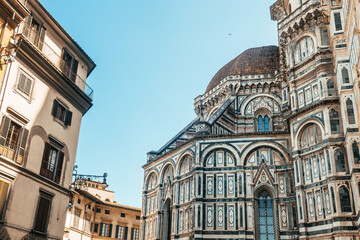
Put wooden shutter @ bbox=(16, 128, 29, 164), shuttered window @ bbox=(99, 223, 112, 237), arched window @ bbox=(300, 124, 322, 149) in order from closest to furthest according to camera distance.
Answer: wooden shutter @ bbox=(16, 128, 29, 164) → arched window @ bbox=(300, 124, 322, 149) → shuttered window @ bbox=(99, 223, 112, 237)

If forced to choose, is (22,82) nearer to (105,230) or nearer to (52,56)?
(52,56)

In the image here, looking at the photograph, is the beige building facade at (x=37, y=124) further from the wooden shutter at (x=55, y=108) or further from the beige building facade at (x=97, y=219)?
the beige building facade at (x=97, y=219)

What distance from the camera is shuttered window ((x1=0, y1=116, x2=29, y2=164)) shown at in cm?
1773

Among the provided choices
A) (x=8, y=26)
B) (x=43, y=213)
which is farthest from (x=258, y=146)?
(x=8, y=26)

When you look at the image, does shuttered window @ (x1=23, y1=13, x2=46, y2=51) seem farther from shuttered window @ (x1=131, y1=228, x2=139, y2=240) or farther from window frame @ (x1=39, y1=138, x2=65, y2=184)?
shuttered window @ (x1=131, y1=228, x2=139, y2=240)

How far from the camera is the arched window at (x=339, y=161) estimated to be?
82.2 ft

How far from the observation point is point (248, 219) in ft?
97.2

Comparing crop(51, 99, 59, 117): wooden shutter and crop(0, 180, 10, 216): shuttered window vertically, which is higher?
crop(51, 99, 59, 117): wooden shutter

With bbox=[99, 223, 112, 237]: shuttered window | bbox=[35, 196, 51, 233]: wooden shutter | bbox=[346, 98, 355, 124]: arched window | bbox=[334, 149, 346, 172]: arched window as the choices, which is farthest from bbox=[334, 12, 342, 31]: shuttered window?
bbox=[99, 223, 112, 237]: shuttered window

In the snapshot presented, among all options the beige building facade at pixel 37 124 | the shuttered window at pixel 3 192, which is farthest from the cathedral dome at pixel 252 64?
the shuttered window at pixel 3 192

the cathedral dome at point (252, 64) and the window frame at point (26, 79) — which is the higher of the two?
the cathedral dome at point (252, 64)

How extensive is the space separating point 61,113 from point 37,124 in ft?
8.32

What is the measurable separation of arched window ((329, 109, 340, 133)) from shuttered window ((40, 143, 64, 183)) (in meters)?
17.6

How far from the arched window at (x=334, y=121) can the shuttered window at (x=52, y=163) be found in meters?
17.6
